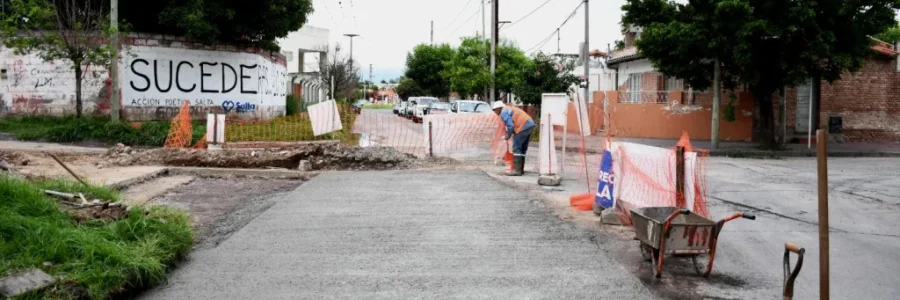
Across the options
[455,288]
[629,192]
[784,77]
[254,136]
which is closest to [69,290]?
[455,288]

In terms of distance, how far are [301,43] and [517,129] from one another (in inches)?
1942

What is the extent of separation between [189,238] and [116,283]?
1.93 m

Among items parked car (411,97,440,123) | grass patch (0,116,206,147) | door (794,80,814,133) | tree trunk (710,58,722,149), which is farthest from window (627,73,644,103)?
grass patch (0,116,206,147)

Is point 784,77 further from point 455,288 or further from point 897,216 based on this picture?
point 455,288

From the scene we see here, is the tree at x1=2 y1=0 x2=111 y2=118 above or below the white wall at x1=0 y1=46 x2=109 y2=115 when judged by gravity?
above

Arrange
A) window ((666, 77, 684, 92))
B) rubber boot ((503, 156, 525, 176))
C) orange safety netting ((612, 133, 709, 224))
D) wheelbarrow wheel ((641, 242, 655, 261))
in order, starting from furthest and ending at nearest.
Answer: window ((666, 77, 684, 92)), rubber boot ((503, 156, 525, 176)), orange safety netting ((612, 133, 709, 224)), wheelbarrow wheel ((641, 242, 655, 261))

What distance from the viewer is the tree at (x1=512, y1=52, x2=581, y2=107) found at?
31.5 metres

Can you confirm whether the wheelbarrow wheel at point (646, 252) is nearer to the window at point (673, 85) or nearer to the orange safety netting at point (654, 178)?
the orange safety netting at point (654, 178)

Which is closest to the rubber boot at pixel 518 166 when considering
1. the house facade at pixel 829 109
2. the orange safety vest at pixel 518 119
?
the orange safety vest at pixel 518 119

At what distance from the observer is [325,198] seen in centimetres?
1161

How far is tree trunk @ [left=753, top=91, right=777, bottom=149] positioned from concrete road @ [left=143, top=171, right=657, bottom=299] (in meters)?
14.8

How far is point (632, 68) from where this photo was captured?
3372 centimetres

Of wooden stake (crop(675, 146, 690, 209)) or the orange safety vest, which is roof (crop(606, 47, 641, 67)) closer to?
the orange safety vest

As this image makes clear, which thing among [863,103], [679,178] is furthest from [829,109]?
[679,178]
